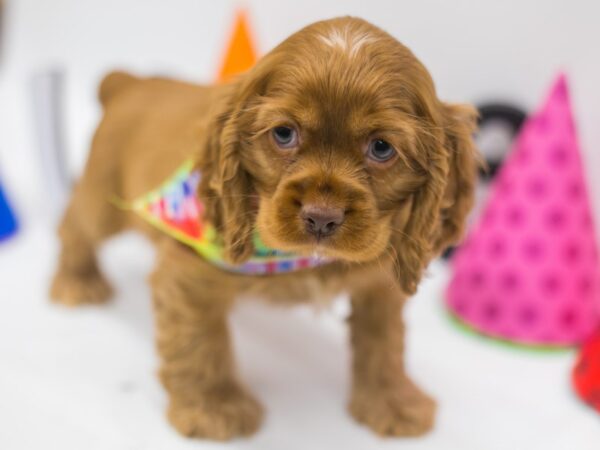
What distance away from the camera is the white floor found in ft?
5.18

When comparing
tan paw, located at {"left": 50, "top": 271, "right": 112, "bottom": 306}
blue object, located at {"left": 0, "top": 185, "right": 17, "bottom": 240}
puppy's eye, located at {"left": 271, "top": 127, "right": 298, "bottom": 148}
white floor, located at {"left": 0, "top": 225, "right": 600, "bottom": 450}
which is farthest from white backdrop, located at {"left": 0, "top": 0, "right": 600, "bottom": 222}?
tan paw, located at {"left": 50, "top": 271, "right": 112, "bottom": 306}

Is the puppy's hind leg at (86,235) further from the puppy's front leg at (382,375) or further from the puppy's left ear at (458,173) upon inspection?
the puppy's left ear at (458,173)

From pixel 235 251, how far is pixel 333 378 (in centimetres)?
60

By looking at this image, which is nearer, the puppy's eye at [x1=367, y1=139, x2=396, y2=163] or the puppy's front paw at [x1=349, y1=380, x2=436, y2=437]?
the puppy's eye at [x1=367, y1=139, x2=396, y2=163]

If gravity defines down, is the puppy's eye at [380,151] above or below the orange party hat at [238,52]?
above

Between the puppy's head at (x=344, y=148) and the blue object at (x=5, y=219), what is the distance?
1.35m

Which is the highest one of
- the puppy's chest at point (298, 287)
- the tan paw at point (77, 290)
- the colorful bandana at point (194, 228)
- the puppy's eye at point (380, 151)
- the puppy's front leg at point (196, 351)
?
the puppy's eye at point (380, 151)

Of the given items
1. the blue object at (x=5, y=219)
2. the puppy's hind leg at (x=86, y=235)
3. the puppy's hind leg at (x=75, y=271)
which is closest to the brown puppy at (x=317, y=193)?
the puppy's hind leg at (x=86, y=235)

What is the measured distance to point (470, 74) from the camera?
186 centimetres

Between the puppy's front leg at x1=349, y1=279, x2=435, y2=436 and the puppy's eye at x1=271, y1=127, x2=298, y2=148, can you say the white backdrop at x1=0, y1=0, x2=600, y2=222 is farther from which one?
the puppy's front leg at x1=349, y1=279, x2=435, y2=436

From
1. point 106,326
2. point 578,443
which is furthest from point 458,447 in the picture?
point 106,326

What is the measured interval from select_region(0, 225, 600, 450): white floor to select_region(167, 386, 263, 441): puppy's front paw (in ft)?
0.09

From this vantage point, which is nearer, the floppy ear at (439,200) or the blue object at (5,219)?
the floppy ear at (439,200)

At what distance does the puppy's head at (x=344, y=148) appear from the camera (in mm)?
1139
